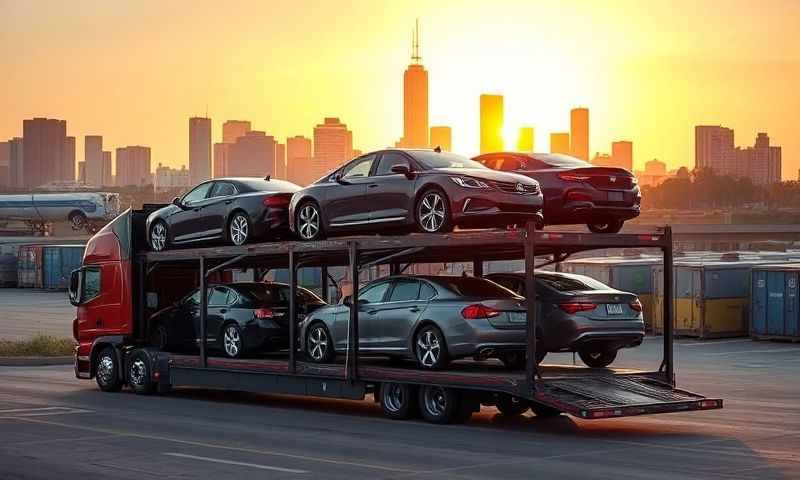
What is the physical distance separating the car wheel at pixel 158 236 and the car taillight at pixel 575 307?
26.7ft

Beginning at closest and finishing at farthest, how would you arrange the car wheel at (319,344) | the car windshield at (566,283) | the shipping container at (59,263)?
the car windshield at (566,283) → the car wheel at (319,344) → the shipping container at (59,263)

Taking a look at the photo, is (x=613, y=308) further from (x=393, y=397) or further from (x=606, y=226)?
(x=393, y=397)

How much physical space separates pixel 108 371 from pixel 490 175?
9290 millimetres

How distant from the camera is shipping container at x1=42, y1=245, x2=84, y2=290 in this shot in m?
66.6

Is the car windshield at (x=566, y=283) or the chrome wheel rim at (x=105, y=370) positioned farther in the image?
the chrome wheel rim at (x=105, y=370)

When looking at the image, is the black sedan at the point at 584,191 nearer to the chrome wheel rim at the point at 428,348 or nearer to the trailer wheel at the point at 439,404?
the chrome wheel rim at the point at 428,348

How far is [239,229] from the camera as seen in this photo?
21.6 meters

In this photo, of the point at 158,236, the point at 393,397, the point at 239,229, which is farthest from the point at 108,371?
the point at 393,397

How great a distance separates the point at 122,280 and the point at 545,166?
858 cm

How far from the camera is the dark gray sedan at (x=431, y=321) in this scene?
17.5 metres

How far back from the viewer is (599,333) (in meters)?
18.0

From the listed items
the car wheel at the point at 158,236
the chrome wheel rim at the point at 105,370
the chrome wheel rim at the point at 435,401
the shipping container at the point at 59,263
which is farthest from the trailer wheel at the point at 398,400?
the shipping container at the point at 59,263

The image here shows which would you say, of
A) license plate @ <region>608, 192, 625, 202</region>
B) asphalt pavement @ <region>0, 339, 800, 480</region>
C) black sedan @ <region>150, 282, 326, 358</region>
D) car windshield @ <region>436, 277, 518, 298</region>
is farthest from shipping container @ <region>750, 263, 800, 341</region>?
car windshield @ <region>436, 277, 518, 298</region>

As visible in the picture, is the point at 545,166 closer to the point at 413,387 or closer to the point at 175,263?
the point at 413,387
